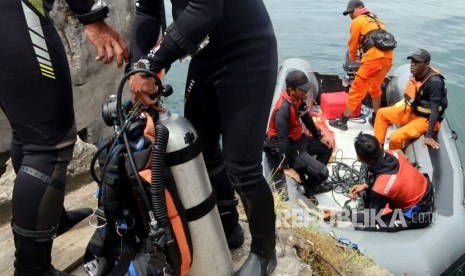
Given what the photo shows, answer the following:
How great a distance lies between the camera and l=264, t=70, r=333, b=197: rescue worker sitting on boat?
18.2 feet

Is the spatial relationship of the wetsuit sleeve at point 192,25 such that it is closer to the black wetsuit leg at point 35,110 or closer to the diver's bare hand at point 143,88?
the diver's bare hand at point 143,88

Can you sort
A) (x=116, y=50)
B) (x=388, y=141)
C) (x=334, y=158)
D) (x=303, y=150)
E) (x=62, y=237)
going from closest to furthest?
1. (x=116, y=50)
2. (x=62, y=237)
3. (x=303, y=150)
4. (x=334, y=158)
5. (x=388, y=141)

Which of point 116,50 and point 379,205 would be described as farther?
point 379,205

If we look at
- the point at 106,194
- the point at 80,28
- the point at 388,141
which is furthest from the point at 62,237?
the point at 388,141

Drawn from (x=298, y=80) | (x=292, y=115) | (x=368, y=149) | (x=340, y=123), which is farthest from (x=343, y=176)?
(x=340, y=123)

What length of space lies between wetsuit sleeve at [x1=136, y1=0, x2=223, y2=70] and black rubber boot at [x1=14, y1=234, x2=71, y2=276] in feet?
2.81

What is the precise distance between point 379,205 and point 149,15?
3.66 metres

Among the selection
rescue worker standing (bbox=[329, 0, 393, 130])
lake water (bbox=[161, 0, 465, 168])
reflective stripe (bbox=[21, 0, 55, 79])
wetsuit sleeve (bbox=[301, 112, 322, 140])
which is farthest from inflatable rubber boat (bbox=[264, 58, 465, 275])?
lake water (bbox=[161, 0, 465, 168])

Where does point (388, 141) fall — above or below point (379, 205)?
below

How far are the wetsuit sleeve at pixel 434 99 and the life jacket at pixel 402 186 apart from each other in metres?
1.57

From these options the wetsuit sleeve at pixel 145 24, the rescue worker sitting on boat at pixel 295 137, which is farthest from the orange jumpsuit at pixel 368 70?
the wetsuit sleeve at pixel 145 24

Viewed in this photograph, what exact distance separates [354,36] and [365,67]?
770mm

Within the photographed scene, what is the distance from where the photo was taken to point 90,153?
395 centimetres

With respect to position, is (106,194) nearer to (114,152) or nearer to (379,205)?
(114,152)
